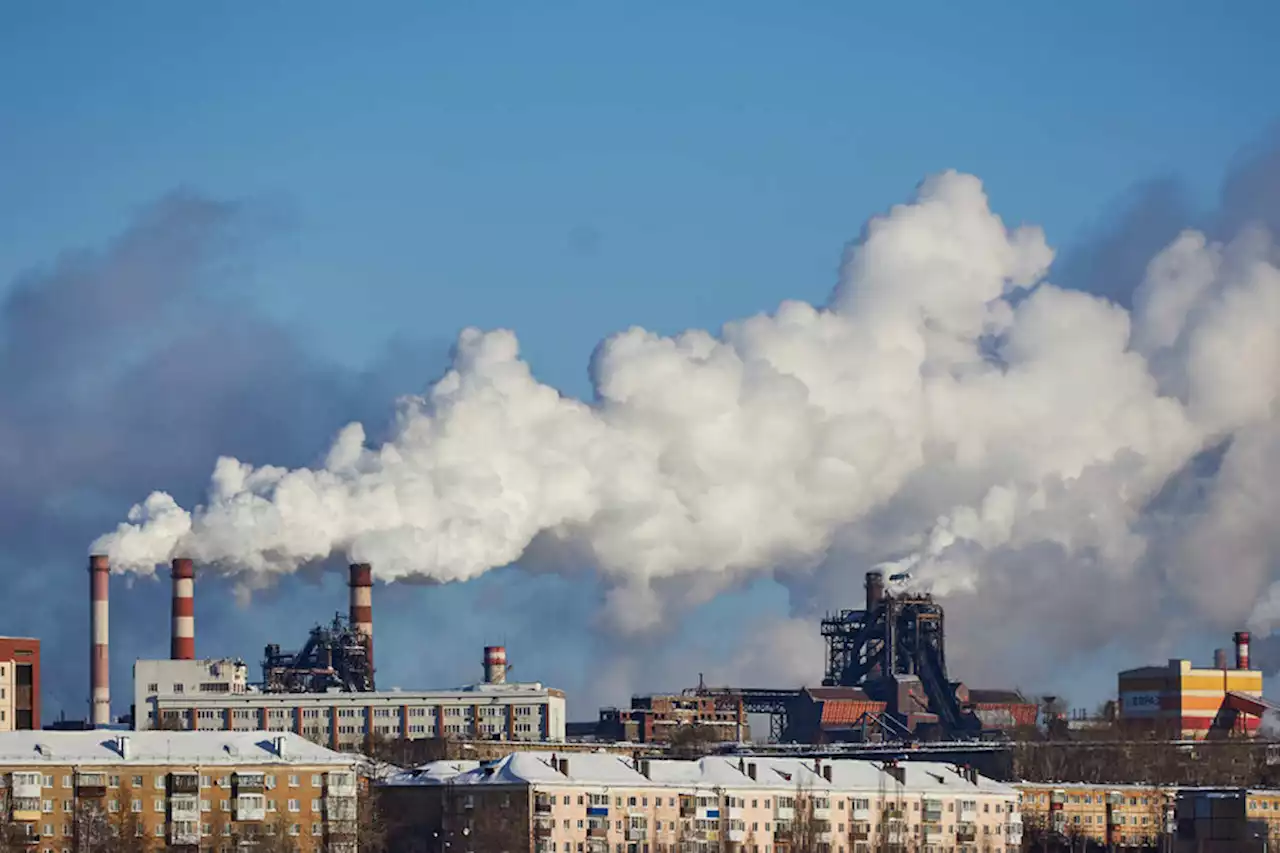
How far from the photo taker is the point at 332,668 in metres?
145

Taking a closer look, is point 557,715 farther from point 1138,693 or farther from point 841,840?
point 841,840

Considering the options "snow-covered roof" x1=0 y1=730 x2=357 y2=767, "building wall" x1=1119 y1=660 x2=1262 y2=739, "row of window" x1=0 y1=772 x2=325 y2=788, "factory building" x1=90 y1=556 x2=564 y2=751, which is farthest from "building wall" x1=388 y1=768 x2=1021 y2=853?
"building wall" x1=1119 y1=660 x2=1262 y2=739

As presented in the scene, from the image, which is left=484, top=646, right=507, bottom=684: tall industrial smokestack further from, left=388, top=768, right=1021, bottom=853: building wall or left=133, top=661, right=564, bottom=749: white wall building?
left=388, top=768, right=1021, bottom=853: building wall

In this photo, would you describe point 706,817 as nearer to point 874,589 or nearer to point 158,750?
point 158,750

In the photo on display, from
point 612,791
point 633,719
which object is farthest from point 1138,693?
point 612,791

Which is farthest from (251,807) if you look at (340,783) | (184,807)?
(340,783)

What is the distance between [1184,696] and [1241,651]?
8570 millimetres

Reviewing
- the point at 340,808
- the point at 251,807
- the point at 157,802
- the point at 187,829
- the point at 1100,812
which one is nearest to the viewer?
the point at 187,829

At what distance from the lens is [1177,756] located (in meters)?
132

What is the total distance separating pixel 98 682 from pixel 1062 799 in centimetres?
5012

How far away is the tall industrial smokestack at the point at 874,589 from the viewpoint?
162125 mm

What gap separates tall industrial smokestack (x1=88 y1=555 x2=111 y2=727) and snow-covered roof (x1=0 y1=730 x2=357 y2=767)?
45.2m

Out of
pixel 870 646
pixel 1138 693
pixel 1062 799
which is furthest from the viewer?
pixel 870 646

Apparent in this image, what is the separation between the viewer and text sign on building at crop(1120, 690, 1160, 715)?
496ft
